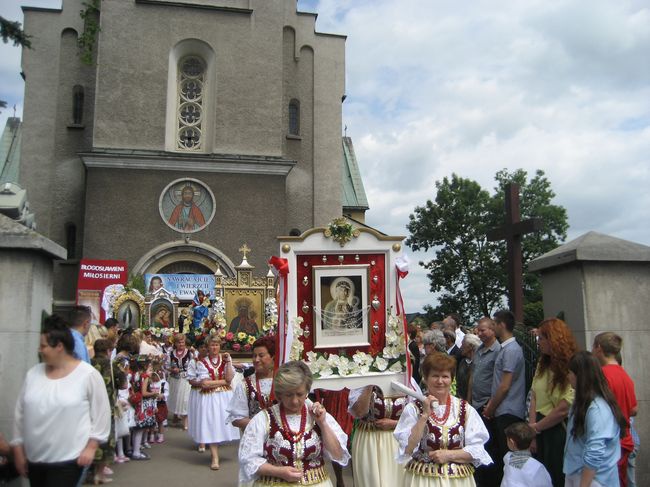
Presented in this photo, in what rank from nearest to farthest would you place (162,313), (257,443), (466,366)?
(257,443) → (466,366) → (162,313)

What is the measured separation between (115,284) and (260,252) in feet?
19.0

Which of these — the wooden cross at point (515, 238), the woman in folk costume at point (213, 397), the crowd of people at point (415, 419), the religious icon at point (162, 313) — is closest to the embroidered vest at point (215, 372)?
the woman in folk costume at point (213, 397)

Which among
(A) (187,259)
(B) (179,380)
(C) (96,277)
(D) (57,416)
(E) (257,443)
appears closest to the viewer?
(E) (257,443)

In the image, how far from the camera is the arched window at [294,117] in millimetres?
27797

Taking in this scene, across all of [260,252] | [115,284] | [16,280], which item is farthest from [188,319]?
[16,280]

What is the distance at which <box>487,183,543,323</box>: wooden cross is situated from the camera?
11734 mm

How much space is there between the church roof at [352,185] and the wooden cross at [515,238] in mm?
21428

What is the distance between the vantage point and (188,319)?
1667cm

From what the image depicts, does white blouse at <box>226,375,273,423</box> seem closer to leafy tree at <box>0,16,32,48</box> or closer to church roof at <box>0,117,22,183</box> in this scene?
leafy tree at <box>0,16,32,48</box>

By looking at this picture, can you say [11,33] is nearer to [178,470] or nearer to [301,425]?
[301,425]

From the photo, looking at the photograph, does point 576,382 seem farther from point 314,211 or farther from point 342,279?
point 314,211

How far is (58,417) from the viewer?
4.43 m

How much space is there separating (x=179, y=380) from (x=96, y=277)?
8.77m

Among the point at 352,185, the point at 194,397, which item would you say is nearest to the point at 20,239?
the point at 194,397
